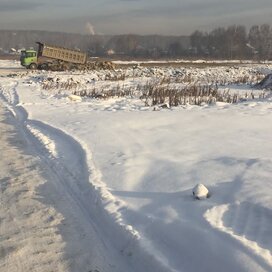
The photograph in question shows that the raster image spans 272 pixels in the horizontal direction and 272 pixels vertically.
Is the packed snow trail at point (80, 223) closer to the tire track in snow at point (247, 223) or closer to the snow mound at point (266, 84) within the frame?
the tire track in snow at point (247, 223)

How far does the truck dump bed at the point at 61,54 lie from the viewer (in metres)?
40.2

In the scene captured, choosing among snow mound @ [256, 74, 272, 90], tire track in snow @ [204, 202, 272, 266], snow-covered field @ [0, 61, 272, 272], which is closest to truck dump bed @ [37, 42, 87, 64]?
snow mound @ [256, 74, 272, 90]

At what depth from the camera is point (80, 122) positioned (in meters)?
10.6

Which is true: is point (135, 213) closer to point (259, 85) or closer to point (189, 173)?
point (189, 173)

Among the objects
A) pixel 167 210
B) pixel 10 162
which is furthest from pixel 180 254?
pixel 10 162

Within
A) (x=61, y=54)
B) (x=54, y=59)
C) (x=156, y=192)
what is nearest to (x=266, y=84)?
(x=156, y=192)

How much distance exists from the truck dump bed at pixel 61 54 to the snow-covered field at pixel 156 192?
30.8m

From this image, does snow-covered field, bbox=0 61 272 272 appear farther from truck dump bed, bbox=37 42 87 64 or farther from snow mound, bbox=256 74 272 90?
truck dump bed, bbox=37 42 87 64

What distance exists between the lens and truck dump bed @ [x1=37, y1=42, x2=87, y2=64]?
4016 centimetres

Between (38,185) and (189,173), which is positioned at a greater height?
(189,173)

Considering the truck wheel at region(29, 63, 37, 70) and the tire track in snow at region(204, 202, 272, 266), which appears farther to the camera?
the truck wheel at region(29, 63, 37, 70)

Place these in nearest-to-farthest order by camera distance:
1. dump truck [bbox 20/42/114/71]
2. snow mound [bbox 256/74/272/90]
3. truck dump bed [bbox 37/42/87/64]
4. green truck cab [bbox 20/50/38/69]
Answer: snow mound [bbox 256/74/272/90] → dump truck [bbox 20/42/114/71] → truck dump bed [bbox 37/42/87/64] → green truck cab [bbox 20/50/38/69]

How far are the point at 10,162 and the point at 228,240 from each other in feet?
14.2

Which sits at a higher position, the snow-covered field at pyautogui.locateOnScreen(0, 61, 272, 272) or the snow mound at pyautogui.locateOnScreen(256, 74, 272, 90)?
the snow mound at pyautogui.locateOnScreen(256, 74, 272, 90)
